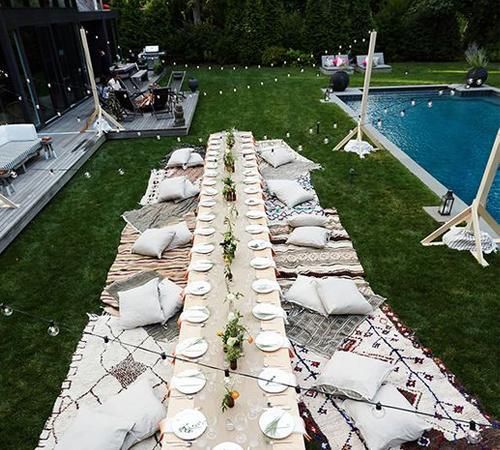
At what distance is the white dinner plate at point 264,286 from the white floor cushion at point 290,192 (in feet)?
10.8

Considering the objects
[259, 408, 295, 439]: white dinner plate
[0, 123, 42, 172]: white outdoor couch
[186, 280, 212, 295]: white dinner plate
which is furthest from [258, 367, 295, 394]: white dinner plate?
[0, 123, 42, 172]: white outdoor couch

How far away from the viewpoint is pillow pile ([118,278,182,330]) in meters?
4.96

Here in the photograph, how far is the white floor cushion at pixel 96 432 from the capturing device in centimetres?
337

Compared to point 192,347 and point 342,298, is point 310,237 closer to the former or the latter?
point 342,298

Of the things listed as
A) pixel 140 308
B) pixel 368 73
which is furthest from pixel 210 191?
pixel 368 73

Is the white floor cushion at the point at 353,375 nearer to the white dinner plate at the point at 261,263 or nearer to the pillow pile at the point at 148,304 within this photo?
the white dinner plate at the point at 261,263

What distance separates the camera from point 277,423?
118 inches

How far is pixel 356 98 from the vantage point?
1529 cm

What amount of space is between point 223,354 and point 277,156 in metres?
6.42

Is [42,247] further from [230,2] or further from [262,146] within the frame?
[230,2]

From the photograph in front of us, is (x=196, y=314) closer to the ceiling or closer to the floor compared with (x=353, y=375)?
closer to the ceiling

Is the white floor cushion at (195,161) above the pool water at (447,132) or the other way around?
above

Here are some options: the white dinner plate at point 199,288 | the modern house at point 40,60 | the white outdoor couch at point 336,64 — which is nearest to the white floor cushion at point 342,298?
the white dinner plate at point 199,288

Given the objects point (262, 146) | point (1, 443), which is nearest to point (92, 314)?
point (1, 443)
